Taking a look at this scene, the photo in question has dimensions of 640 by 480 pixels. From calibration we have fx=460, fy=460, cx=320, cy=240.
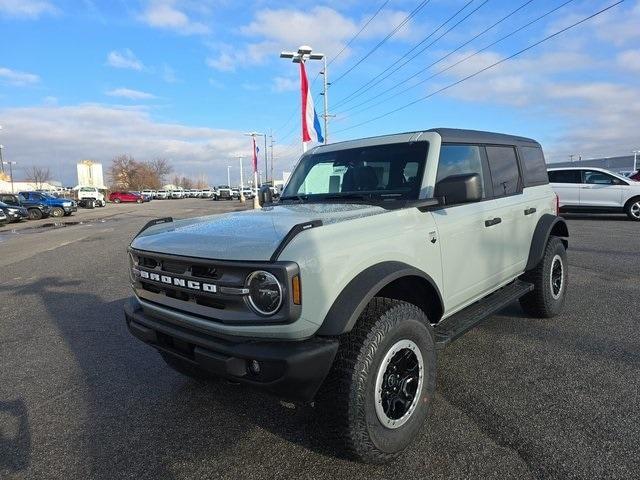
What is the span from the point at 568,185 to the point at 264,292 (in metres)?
16.2

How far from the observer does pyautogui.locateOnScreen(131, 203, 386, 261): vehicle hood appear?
246 centimetres

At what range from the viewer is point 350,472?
2.56m

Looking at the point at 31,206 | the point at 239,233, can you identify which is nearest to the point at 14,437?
the point at 239,233

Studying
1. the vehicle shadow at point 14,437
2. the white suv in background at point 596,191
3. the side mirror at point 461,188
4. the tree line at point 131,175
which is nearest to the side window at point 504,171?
the side mirror at point 461,188

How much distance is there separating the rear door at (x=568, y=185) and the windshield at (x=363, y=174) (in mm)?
13850

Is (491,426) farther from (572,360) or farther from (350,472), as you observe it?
(572,360)

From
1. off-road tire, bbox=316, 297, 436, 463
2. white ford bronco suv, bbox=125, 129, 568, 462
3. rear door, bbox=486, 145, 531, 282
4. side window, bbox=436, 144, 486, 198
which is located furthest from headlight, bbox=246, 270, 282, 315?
rear door, bbox=486, 145, 531, 282

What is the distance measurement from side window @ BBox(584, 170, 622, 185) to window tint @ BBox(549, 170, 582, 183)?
0.79 feet

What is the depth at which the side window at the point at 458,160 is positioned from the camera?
3614 mm

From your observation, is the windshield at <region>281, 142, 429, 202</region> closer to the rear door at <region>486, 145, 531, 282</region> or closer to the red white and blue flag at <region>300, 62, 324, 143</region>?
the rear door at <region>486, 145, 531, 282</region>

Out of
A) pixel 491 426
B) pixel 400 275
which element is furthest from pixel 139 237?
pixel 491 426

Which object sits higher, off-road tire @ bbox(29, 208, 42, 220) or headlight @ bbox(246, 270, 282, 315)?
headlight @ bbox(246, 270, 282, 315)

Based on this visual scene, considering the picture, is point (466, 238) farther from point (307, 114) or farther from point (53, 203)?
point (53, 203)

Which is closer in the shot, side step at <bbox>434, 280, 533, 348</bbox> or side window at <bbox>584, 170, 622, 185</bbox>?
side step at <bbox>434, 280, 533, 348</bbox>
